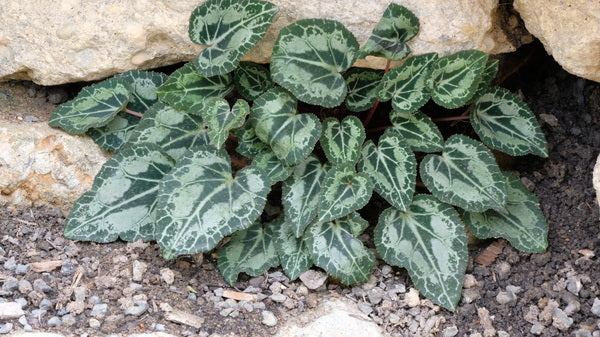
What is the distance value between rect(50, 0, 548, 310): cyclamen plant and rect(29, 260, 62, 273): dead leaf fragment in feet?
0.71

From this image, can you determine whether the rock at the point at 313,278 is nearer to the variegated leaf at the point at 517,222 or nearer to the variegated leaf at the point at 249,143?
the variegated leaf at the point at 249,143

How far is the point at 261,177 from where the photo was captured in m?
3.45

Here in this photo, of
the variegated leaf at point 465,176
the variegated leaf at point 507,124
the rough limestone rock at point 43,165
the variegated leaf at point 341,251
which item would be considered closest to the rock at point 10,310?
the rough limestone rock at point 43,165

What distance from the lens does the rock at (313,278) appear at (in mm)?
3381

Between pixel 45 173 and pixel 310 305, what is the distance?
Answer: 1.38m

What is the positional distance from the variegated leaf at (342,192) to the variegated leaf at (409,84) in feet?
1.21

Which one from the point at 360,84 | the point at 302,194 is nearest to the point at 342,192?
the point at 302,194

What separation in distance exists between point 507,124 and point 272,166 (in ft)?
3.79

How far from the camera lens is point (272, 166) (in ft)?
11.6

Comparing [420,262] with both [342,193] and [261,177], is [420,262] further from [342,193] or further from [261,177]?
[261,177]

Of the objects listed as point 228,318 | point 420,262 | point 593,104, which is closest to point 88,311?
point 228,318

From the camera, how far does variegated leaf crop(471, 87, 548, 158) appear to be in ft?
12.0

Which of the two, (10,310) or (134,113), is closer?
(10,310)

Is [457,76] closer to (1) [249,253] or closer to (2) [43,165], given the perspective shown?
(1) [249,253]
